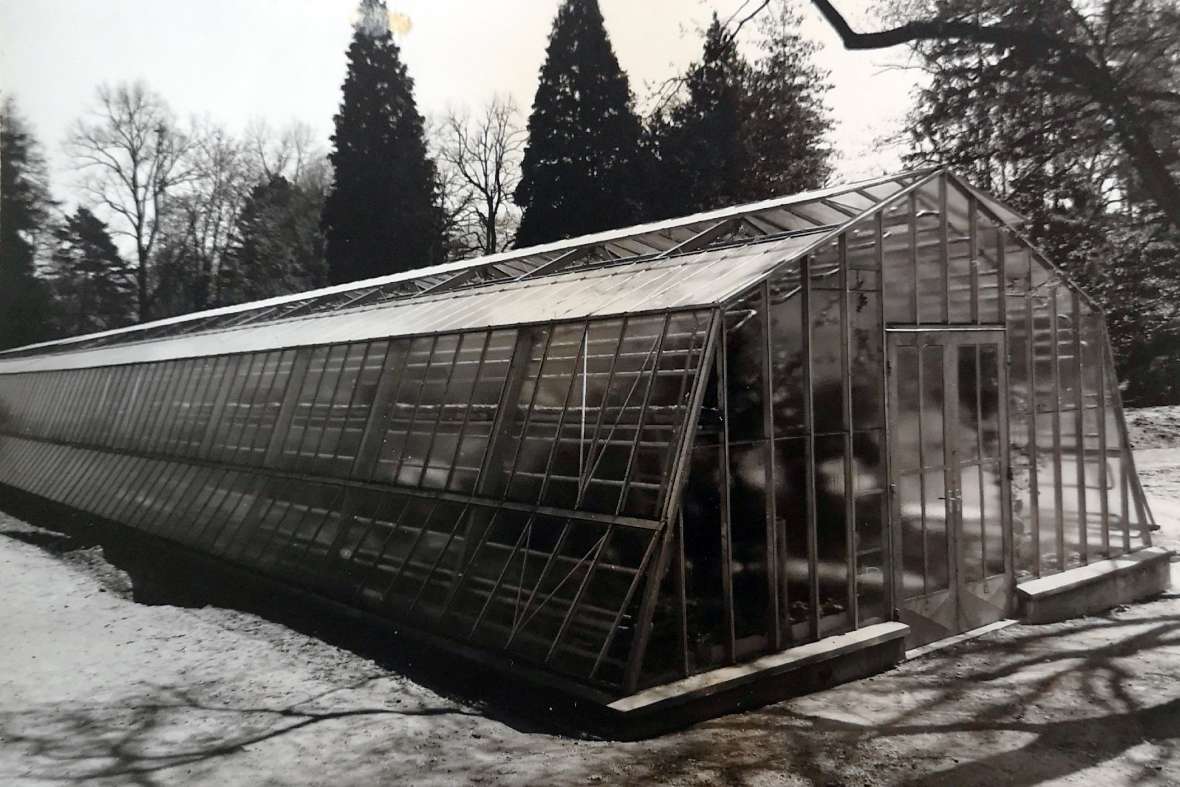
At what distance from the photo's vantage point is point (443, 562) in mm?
9078

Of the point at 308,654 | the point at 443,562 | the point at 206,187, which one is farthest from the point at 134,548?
the point at 206,187

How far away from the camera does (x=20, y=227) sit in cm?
2470

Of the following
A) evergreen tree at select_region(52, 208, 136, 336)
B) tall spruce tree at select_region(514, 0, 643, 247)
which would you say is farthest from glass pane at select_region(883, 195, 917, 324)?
evergreen tree at select_region(52, 208, 136, 336)

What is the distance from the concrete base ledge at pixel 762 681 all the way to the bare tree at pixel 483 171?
86.0 ft

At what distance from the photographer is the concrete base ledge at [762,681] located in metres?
6.66

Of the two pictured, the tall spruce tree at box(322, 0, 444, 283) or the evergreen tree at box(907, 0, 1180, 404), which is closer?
the evergreen tree at box(907, 0, 1180, 404)

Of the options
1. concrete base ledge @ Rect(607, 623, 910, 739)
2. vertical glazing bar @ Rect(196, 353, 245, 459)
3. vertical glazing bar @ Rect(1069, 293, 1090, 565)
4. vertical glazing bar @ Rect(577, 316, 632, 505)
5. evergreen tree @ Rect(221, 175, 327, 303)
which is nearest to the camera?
concrete base ledge @ Rect(607, 623, 910, 739)

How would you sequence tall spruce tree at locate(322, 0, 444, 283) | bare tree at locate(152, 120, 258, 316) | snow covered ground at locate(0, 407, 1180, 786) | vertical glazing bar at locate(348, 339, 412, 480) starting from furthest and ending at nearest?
bare tree at locate(152, 120, 258, 316) < tall spruce tree at locate(322, 0, 444, 283) < vertical glazing bar at locate(348, 339, 412, 480) < snow covered ground at locate(0, 407, 1180, 786)

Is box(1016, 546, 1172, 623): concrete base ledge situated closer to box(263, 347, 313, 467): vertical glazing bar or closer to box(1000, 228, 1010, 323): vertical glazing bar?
box(1000, 228, 1010, 323): vertical glazing bar

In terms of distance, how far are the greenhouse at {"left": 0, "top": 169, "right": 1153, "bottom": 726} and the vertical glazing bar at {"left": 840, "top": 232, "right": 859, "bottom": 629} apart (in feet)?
0.09

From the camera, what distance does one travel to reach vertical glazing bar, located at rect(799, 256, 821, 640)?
8.37 m

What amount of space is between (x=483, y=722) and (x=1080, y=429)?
894 cm

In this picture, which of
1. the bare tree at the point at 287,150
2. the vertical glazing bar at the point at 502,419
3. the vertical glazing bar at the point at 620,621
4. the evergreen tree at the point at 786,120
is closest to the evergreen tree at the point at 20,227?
the vertical glazing bar at the point at 502,419

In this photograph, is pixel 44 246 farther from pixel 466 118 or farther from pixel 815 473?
pixel 815 473
